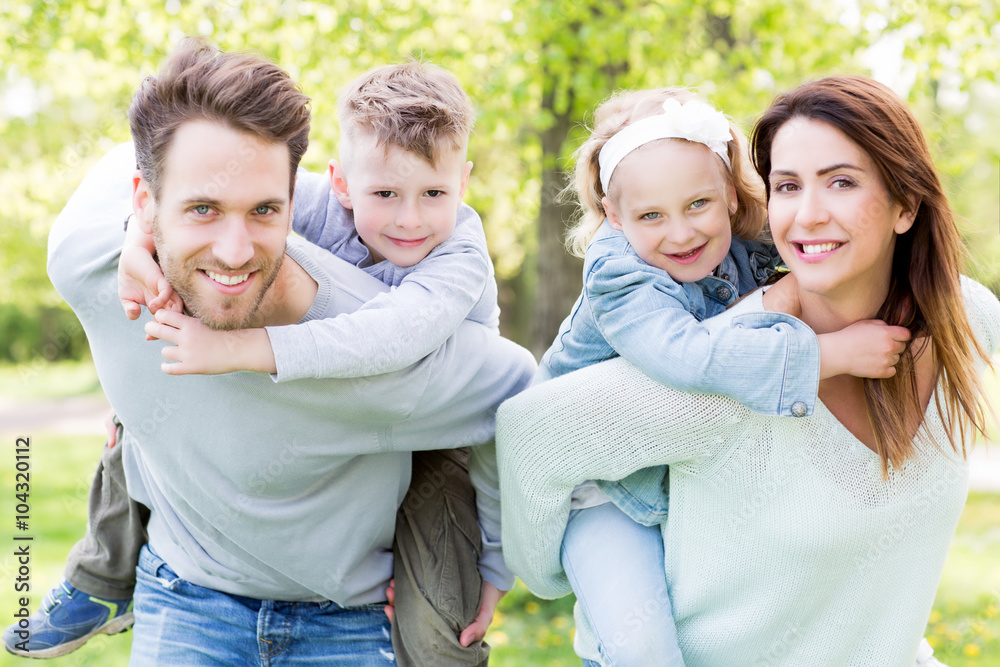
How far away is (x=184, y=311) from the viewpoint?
2.37 meters

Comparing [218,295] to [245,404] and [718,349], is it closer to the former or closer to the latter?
[245,404]

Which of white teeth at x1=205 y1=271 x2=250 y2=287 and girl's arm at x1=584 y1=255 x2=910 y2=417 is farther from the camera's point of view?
white teeth at x1=205 y1=271 x2=250 y2=287

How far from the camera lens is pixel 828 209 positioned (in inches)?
87.8

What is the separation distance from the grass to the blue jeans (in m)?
2.11

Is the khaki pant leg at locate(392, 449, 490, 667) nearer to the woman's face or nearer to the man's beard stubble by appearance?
the man's beard stubble

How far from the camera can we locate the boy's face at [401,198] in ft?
9.07

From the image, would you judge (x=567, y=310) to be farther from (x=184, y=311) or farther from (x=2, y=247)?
(x=2, y=247)

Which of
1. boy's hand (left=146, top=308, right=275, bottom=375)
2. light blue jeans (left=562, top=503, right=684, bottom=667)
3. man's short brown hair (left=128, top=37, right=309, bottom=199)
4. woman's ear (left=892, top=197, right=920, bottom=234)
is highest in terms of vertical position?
man's short brown hair (left=128, top=37, right=309, bottom=199)

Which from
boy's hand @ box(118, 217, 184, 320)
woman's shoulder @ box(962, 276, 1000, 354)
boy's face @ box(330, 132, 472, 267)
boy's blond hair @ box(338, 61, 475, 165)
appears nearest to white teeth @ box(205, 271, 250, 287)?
boy's hand @ box(118, 217, 184, 320)

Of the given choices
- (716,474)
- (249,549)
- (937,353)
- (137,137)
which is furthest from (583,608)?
(137,137)

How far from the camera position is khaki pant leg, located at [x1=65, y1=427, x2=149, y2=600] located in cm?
309

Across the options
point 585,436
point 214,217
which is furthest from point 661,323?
point 214,217

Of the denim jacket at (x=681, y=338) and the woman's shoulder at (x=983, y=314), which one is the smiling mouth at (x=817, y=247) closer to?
the denim jacket at (x=681, y=338)

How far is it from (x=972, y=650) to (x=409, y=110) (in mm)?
5047
